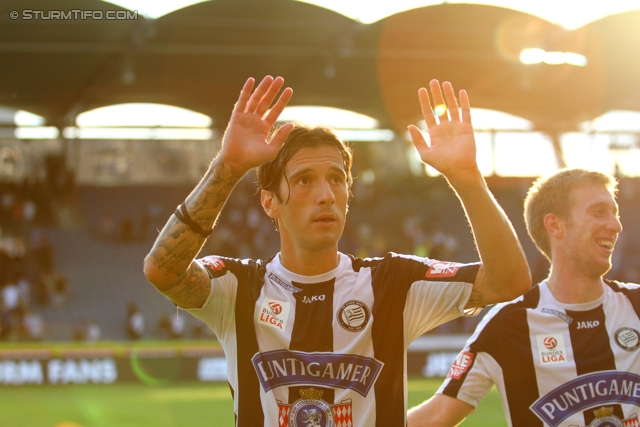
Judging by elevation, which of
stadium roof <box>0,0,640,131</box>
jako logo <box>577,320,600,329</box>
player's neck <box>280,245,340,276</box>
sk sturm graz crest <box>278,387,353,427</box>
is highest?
stadium roof <box>0,0,640,131</box>

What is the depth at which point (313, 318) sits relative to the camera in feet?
11.7

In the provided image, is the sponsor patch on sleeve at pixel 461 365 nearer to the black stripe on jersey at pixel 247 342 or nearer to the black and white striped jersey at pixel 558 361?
the black and white striped jersey at pixel 558 361

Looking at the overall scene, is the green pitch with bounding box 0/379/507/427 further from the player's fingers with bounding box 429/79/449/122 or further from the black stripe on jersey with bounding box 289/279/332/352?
the player's fingers with bounding box 429/79/449/122

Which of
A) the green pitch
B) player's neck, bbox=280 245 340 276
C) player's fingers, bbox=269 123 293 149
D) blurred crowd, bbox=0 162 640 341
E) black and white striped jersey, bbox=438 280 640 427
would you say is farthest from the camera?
blurred crowd, bbox=0 162 640 341

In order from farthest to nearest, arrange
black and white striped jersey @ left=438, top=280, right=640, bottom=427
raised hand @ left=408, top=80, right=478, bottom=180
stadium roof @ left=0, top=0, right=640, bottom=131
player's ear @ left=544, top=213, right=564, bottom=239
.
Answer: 1. stadium roof @ left=0, top=0, right=640, bottom=131
2. player's ear @ left=544, top=213, right=564, bottom=239
3. black and white striped jersey @ left=438, top=280, right=640, bottom=427
4. raised hand @ left=408, top=80, right=478, bottom=180

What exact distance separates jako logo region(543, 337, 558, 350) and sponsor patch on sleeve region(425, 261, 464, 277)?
102 cm

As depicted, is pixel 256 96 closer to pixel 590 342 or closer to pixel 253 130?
pixel 253 130

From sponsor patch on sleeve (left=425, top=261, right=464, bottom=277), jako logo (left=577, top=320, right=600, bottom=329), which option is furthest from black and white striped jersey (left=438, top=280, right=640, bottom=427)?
sponsor patch on sleeve (left=425, top=261, right=464, bottom=277)

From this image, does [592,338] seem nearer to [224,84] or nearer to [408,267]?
[408,267]

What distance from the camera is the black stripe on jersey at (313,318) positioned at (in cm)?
350

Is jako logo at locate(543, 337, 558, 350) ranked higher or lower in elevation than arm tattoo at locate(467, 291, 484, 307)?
lower

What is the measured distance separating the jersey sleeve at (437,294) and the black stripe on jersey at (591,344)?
1040 mm

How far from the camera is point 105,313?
24.0 metres

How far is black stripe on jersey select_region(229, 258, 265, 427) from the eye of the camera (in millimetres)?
3506
